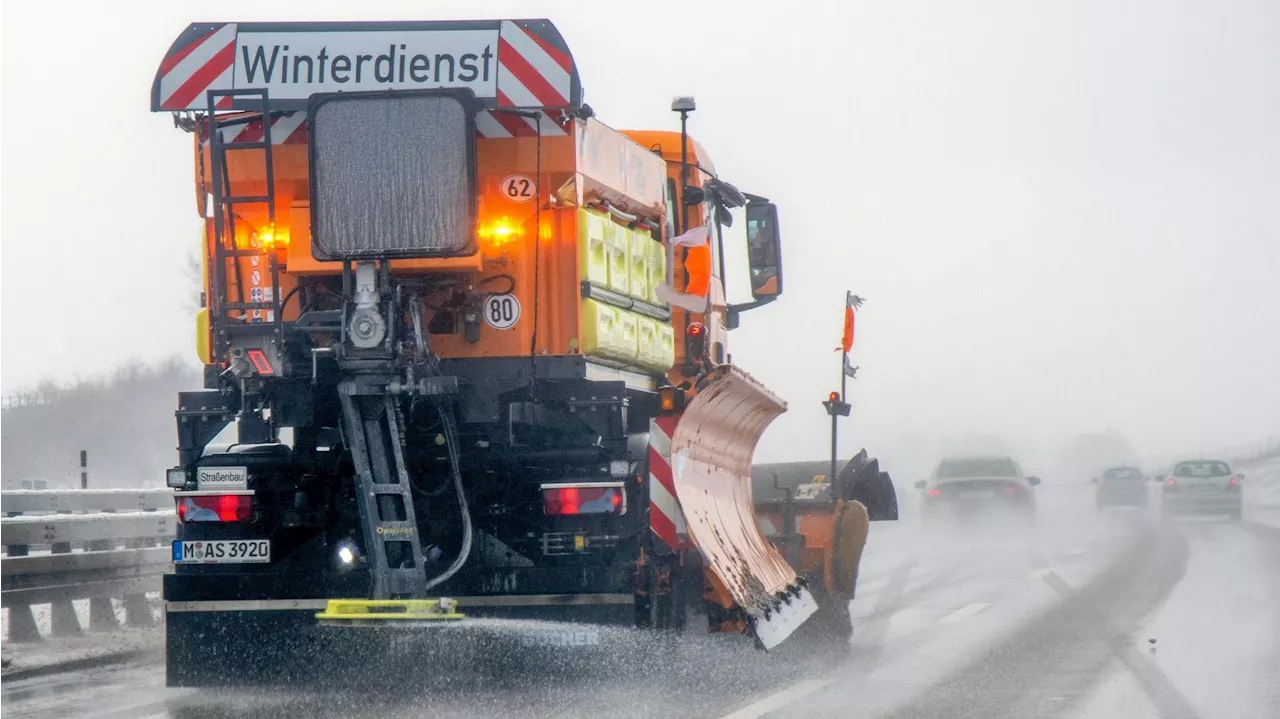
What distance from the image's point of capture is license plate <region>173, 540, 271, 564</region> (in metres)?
8.38

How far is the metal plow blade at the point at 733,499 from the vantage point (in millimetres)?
8867

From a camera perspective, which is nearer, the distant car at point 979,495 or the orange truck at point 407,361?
the orange truck at point 407,361

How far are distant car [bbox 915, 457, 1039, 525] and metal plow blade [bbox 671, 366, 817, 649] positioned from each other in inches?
719

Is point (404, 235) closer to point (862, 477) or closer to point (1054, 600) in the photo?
point (862, 477)

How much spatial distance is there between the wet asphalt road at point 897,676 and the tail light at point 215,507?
925 millimetres

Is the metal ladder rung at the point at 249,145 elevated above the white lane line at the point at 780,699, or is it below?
above

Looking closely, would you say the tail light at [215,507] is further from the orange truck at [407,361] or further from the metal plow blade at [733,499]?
the metal plow blade at [733,499]

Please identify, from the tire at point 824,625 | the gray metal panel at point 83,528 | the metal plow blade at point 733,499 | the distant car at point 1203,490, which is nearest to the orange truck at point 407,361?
the metal plow blade at point 733,499

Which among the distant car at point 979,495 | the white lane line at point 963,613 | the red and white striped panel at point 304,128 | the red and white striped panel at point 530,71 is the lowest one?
the distant car at point 979,495

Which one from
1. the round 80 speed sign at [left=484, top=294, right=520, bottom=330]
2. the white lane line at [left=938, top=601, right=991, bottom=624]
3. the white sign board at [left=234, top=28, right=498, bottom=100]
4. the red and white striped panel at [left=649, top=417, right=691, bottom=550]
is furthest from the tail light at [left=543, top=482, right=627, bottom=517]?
the white lane line at [left=938, top=601, right=991, bottom=624]

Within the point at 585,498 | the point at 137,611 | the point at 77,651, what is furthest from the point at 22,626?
the point at 585,498

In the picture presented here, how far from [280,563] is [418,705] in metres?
0.97

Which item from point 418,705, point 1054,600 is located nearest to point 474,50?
point 418,705

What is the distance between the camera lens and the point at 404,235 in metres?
7.91
